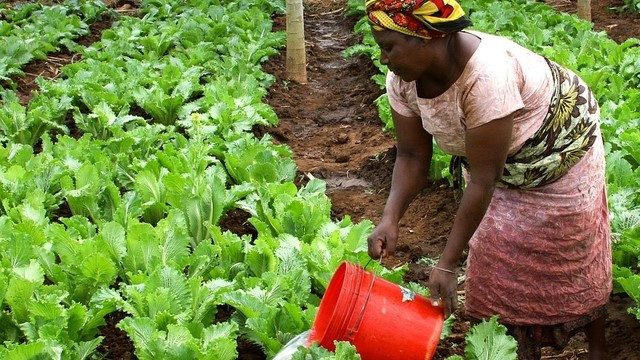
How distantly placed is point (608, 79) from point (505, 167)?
420 cm

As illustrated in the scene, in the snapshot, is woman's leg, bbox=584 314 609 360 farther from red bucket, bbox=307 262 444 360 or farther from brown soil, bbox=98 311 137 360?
brown soil, bbox=98 311 137 360

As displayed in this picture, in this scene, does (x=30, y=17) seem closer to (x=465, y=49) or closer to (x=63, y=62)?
(x=63, y=62)

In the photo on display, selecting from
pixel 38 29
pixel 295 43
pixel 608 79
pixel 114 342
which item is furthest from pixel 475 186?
pixel 38 29

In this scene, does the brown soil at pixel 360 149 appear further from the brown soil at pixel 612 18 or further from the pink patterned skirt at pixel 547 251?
the pink patterned skirt at pixel 547 251

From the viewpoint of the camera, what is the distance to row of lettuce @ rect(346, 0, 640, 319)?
4105mm

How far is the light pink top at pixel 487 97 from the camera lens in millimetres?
2666

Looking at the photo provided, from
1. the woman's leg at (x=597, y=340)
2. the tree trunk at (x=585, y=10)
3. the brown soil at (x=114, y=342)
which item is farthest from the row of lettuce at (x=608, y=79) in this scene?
the brown soil at (x=114, y=342)

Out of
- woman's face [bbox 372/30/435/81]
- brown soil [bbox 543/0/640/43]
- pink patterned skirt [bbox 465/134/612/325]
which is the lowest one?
brown soil [bbox 543/0/640/43]

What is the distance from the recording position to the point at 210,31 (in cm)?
968

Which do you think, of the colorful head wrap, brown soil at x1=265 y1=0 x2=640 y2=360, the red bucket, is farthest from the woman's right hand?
brown soil at x1=265 y1=0 x2=640 y2=360

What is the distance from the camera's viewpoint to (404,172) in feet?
10.3

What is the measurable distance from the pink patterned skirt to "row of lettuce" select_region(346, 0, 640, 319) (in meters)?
0.37

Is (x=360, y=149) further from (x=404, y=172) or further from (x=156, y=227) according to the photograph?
(x=404, y=172)

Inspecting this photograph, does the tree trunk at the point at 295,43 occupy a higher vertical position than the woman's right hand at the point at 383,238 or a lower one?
lower
